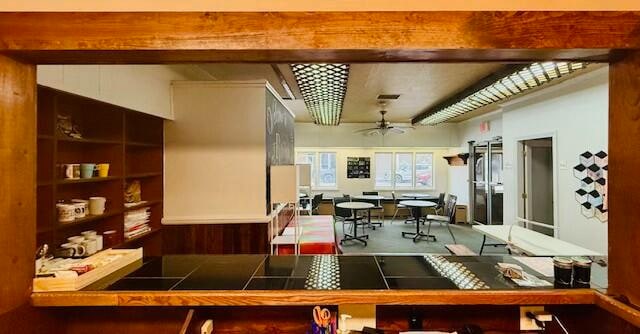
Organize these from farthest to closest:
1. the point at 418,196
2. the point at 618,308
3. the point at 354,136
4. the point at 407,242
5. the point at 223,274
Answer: the point at 354,136
the point at 418,196
the point at 407,242
the point at 223,274
the point at 618,308

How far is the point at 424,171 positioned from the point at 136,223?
Answer: 788 centimetres

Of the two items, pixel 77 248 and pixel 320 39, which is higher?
pixel 320 39

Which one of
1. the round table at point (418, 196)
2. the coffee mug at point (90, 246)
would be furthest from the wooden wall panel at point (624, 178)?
the round table at point (418, 196)

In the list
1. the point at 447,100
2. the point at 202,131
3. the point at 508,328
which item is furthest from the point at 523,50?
the point at 447,100

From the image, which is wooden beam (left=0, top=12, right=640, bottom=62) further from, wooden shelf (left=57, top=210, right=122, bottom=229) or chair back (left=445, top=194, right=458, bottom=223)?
chair back (left=445, top=194, right=458, bottom=223)

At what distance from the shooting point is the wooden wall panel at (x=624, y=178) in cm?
112

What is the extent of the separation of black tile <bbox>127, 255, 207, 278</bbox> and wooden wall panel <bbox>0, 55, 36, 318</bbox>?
41cm

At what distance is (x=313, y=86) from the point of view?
4.07 m

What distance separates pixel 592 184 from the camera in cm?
388

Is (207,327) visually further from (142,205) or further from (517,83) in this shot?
(517,83)

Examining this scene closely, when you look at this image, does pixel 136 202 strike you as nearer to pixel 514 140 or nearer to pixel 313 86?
pixel 313 86

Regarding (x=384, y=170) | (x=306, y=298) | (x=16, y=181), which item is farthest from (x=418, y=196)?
(x=16, y=181)

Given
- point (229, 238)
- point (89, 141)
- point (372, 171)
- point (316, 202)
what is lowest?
point (316, 202)

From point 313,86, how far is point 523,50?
3.09 m
